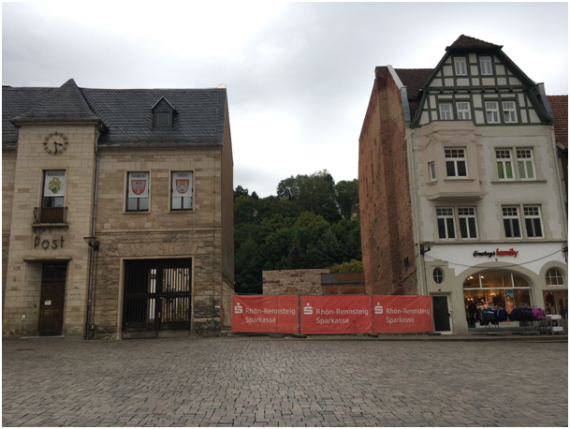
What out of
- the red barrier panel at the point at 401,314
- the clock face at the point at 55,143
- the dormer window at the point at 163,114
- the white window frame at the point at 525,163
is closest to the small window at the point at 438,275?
the red barrier panel at the point at 401,314

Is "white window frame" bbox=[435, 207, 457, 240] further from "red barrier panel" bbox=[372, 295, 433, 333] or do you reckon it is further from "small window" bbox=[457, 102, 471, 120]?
"small window" bbox=[457, 102, 471, 120]

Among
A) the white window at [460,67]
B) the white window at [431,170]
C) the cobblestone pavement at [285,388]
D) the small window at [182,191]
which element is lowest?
the cobblestone pavement at [285,388]

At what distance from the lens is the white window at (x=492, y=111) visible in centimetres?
2692

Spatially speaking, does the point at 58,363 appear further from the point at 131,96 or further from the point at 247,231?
the point at 247,231

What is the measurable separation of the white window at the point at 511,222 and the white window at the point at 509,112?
480 centimetres

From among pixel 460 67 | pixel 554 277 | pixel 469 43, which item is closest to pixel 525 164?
pixel 554 277

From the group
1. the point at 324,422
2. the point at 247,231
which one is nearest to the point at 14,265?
the point at 324,422

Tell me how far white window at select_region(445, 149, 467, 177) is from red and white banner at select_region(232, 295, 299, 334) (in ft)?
35.9

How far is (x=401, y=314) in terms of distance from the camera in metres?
21.5

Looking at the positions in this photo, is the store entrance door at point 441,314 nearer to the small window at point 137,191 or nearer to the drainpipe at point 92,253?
the small window at point 137,191

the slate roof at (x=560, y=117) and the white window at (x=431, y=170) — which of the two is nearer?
the white window at (x=431, y=170)

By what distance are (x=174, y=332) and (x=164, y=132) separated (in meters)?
9.69

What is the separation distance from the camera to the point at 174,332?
2275 cm

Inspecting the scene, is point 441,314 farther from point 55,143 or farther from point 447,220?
point 55,143
